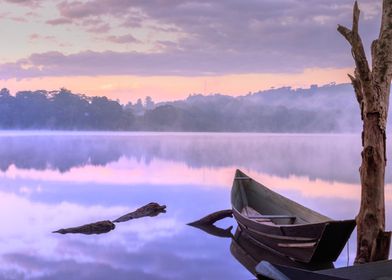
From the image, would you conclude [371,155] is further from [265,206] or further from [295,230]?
[265,206]

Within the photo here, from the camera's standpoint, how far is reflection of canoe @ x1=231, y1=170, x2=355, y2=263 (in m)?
9.70

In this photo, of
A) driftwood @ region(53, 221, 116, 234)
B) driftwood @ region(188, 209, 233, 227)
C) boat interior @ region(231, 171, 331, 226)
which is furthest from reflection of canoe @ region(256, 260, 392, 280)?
driftwood @ region(188, 209, 233, 227)

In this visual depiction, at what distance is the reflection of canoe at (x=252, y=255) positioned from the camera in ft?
35.3

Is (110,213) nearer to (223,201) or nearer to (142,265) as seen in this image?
(223,201)

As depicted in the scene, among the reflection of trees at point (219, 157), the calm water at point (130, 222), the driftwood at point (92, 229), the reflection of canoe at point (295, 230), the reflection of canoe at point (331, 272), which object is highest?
the reflection of canoe at point (331, 272)

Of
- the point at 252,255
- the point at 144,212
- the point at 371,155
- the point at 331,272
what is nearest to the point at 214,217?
the point at 144,212

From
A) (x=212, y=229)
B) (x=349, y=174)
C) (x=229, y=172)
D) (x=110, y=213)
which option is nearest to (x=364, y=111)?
(x=212, y=229)

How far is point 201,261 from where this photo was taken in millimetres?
13031

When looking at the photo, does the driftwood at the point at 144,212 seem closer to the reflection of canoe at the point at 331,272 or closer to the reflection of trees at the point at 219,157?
the reflection of canoe at the point at 331,272

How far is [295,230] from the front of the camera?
394 inches

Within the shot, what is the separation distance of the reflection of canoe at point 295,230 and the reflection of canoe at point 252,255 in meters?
0.22

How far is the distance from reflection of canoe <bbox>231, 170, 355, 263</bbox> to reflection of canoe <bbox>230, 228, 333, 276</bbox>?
216 millimetres

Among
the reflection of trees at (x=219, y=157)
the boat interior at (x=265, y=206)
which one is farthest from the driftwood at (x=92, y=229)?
the reflection of trees at (x=219, y=157)

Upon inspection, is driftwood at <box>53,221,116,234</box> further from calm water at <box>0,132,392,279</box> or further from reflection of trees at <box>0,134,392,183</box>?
reflection of trees at <box>0,134,392,183</box>
